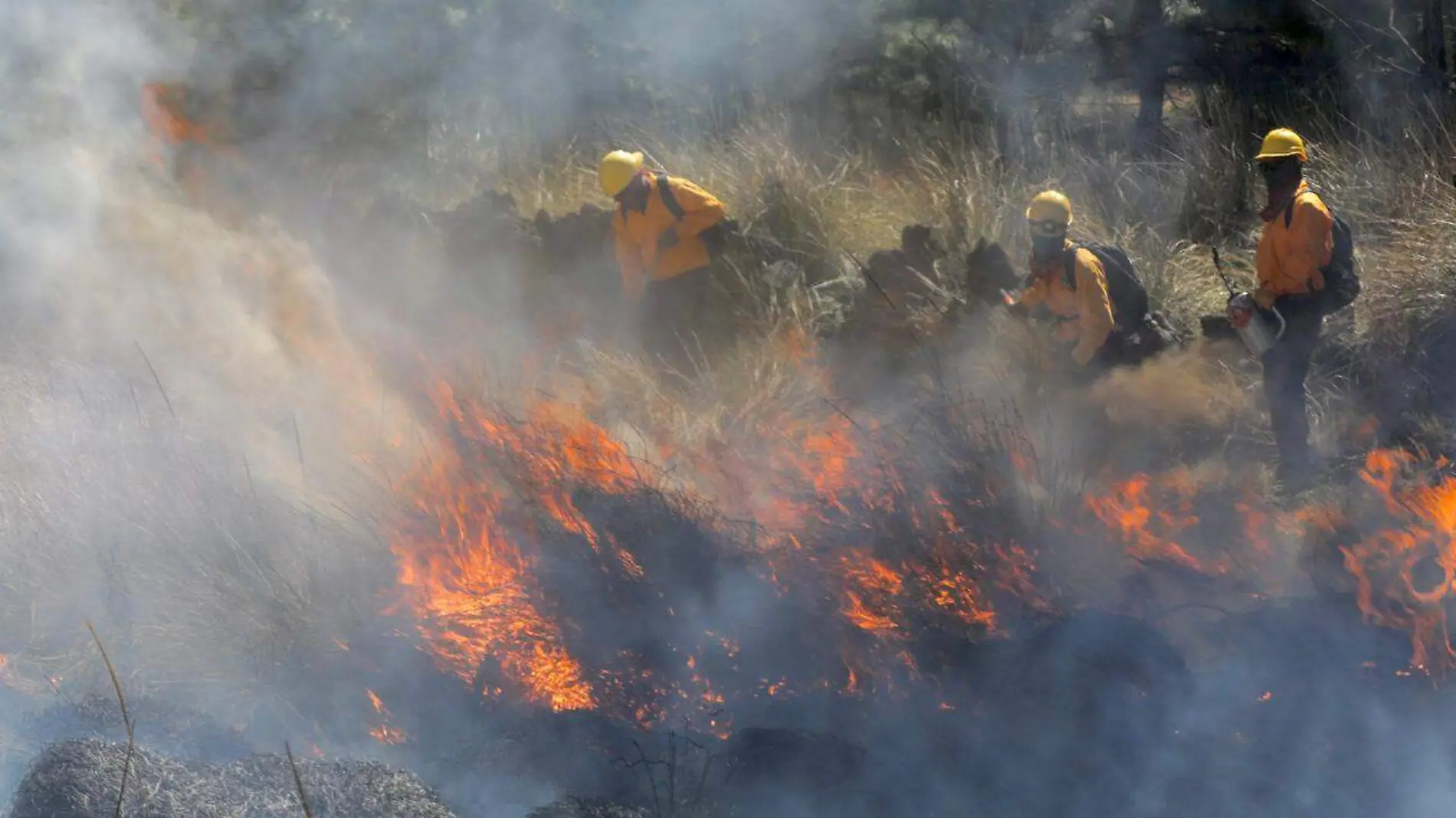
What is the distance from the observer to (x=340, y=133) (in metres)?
9.53

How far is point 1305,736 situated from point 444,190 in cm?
740

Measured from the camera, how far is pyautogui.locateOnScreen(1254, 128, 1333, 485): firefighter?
532 cm

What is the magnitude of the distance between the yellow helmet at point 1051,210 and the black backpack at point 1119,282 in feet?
0.57

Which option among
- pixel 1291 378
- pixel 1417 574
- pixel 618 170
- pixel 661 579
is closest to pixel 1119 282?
pixel 1291 378

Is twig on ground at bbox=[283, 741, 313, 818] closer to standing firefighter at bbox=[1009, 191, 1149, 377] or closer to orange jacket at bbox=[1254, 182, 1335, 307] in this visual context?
standing firefighter at bbox=[1009, 191, 1149, 377]

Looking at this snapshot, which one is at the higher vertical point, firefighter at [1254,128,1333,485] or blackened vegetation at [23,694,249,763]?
firefighter at [1254,128,1333,485]

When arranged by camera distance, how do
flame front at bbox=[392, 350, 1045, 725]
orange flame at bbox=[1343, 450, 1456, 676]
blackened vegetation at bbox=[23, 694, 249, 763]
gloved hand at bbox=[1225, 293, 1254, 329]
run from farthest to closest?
gloved hand at bbox=[1225, 293, 1254, 329] < blackened vegetation at bbox=[23, 694, 249, 763] < flame front at bbox=[392, 350, 1045, 725] < orange flame at bbox=[1343, 450, 1456, 676]

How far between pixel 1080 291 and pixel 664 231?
2.48 meters

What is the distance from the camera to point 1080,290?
5.96 m

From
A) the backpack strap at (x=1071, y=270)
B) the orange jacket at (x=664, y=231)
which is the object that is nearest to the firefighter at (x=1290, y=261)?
the backpack strap at (x=1071, y=270)

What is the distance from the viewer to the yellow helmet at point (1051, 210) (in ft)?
19.2

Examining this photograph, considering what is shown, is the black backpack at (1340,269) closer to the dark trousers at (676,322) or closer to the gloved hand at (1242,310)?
the gloved hand at (1242,310)

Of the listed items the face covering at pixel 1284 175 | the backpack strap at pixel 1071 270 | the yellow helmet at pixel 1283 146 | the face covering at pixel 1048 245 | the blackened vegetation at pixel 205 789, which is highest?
the yellow helmet at pixel 1283 146

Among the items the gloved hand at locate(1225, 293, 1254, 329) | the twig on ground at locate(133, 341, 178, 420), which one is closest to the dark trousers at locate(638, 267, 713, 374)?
the twig on ground at locate(133, 341, 178, 420)
